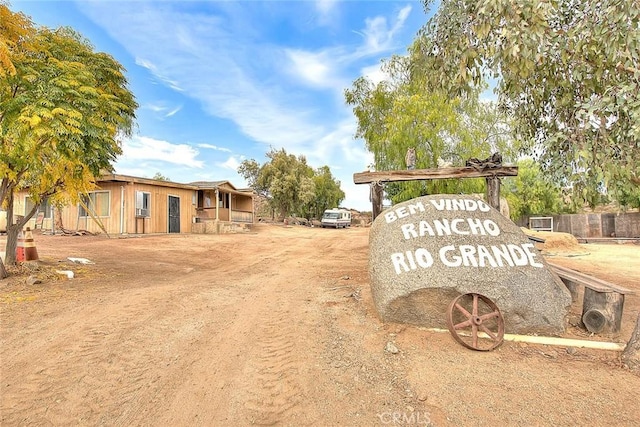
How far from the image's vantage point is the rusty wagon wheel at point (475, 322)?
3685 millimetres

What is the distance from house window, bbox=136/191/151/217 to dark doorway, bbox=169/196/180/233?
1.57m

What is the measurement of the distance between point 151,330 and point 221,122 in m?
19.7

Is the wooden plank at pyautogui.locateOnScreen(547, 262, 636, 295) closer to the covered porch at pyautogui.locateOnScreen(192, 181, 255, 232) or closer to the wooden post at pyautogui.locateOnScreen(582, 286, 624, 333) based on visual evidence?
the wooden post at pyautogui.locateOnScreen(582, 286, 624, 333)

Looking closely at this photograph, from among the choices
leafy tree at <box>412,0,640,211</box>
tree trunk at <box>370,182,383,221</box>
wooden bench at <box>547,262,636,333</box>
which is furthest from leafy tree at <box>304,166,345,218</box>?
wooden bench at <box>547,262,636,333</box>

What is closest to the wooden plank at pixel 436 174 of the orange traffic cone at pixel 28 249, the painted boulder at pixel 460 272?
the painted boulder at pixel 460 272

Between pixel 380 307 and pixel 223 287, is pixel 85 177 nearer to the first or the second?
pixel 223 287

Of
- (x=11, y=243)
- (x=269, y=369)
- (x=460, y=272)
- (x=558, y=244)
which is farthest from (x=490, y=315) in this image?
(x=558, y=244)

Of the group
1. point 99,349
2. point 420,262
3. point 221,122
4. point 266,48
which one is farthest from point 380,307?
point 221,122

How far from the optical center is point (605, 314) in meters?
4.12

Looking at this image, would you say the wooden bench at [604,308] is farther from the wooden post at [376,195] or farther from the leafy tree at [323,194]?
the leafy tree at [323,194]

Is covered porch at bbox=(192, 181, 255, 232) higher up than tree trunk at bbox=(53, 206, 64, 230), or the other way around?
covered porch at bbox=(192, 181, 255, 232)

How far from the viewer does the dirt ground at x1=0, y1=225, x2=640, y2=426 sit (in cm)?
254

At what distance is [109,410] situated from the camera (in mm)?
2572

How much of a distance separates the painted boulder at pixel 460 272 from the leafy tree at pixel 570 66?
43.2 inches
